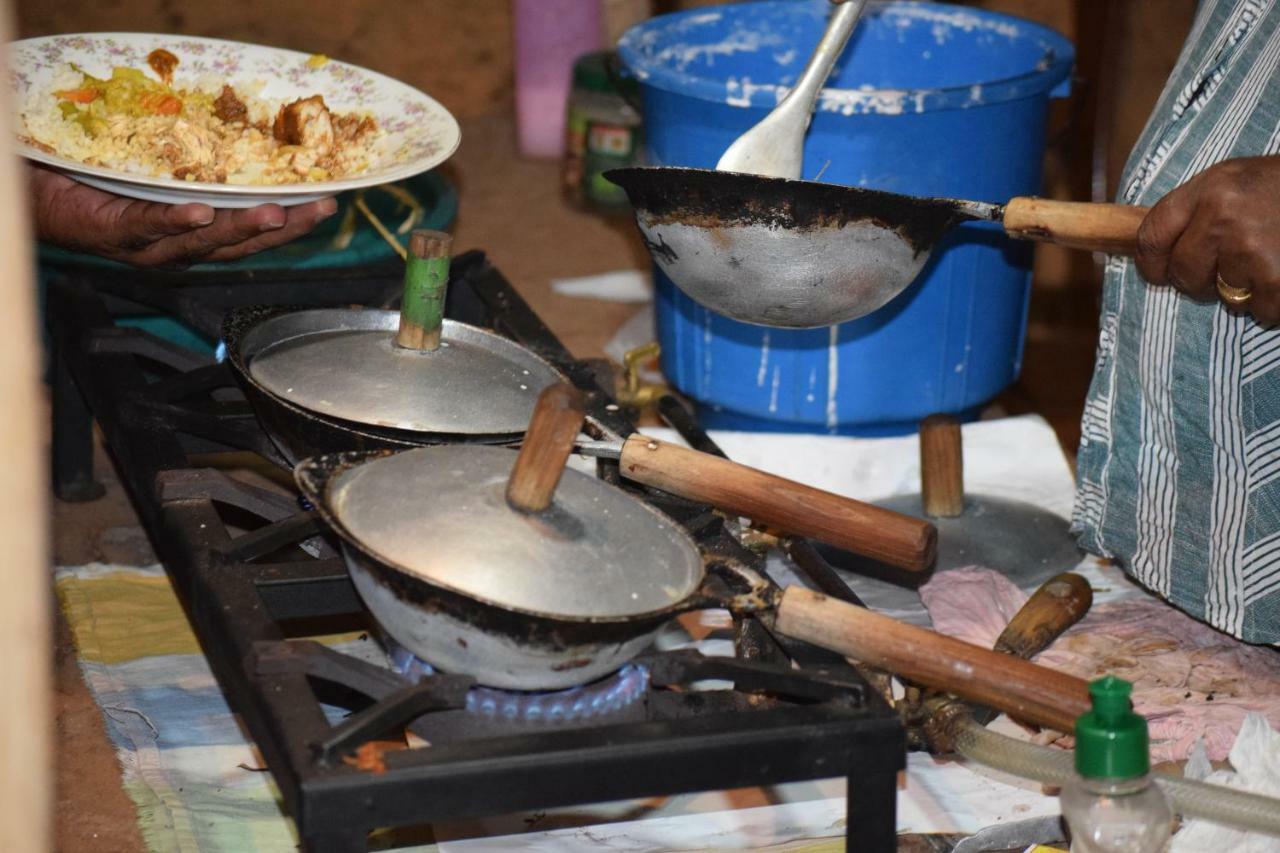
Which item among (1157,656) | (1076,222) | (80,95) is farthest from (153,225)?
(1157,656)

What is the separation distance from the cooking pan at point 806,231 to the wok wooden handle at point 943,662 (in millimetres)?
420

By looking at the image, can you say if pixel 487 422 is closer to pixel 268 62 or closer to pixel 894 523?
pixel 894 523

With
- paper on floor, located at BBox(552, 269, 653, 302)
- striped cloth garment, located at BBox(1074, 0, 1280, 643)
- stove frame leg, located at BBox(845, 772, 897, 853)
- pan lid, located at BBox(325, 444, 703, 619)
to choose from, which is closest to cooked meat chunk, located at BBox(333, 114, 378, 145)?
pan lid, located at BBox(325, 444, 703, 619)

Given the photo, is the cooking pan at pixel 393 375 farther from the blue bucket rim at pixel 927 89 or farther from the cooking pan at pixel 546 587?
the blue bucket rim at pixel 927 89

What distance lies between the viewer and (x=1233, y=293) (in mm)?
1293

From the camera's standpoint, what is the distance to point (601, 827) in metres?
1.33

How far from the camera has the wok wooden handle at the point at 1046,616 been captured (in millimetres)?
1542

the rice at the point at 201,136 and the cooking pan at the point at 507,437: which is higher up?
the rice at the point at 201,136

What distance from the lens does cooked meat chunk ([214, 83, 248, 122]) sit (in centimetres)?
171

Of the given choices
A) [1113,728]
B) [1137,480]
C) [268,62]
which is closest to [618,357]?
[268,62]

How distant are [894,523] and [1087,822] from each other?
0.85 ft

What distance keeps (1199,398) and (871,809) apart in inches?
29.3

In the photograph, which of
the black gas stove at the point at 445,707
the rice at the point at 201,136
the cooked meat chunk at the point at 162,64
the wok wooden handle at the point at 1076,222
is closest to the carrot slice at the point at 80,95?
the rice at the point at 201,136

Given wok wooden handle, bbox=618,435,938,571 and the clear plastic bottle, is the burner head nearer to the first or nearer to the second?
wok wooden handle, bbox=618,435,938,571
